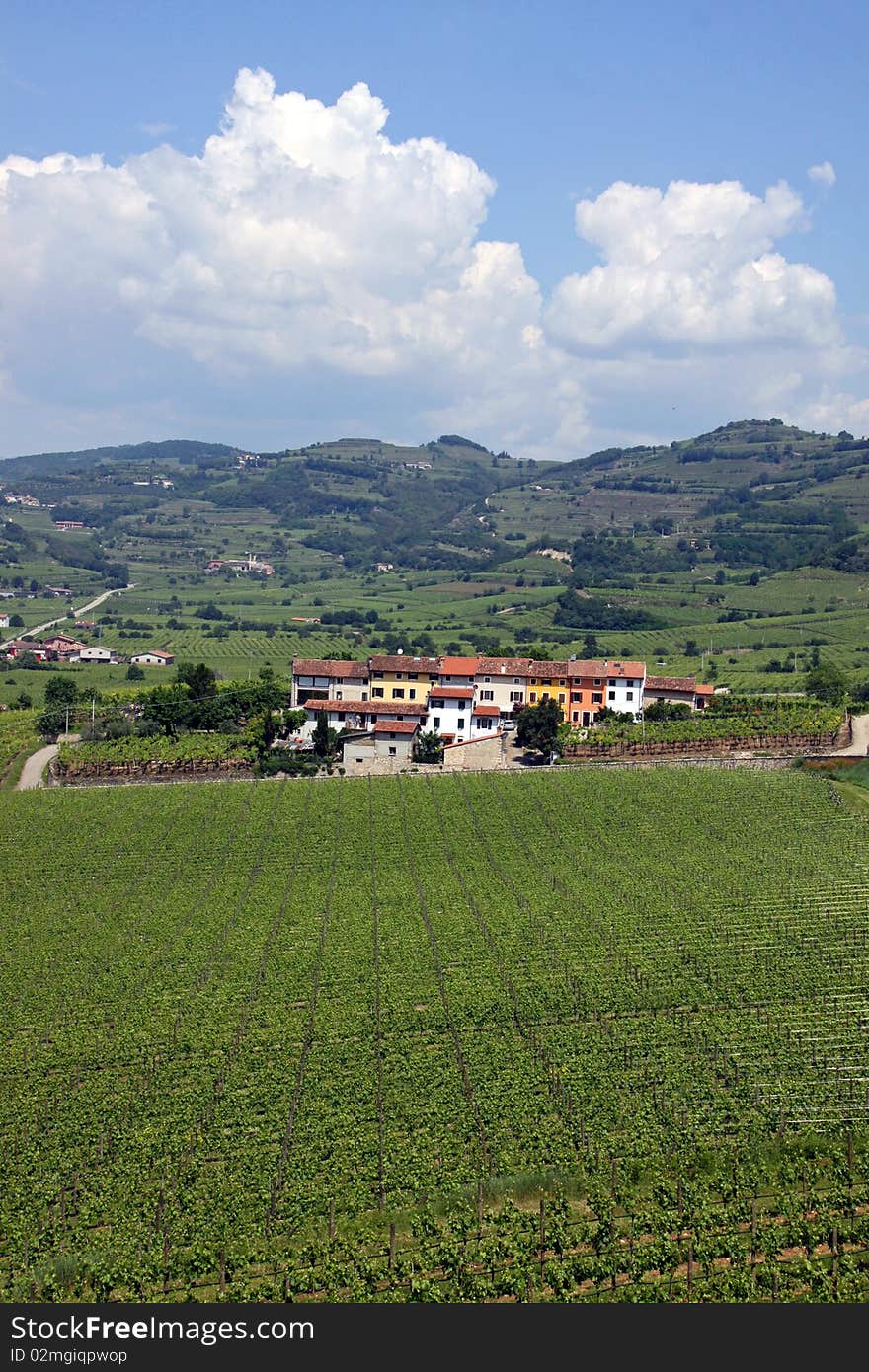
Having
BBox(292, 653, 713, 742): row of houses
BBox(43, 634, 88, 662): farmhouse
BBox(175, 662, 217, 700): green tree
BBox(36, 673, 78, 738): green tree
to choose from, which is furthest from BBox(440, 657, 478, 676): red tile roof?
BBox(43, 634, 88, 662): farmhouse

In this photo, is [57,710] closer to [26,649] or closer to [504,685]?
→ [504,685]

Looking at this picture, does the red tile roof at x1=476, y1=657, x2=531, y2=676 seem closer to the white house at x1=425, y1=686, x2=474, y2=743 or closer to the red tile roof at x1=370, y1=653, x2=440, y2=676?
the red tile roof at x1=370, y1=653, x2=440, y2=676

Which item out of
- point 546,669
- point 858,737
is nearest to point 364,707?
point 546,669

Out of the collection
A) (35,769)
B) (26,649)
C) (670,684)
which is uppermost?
(26,649)

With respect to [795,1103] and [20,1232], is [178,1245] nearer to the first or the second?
[20,1232]

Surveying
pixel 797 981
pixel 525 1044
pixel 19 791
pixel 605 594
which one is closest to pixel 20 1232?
pixel 525 1044

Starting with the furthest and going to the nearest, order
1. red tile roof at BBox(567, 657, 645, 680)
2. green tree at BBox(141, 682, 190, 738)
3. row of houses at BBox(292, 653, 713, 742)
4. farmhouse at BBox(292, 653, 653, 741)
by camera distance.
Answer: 1. farmhouse at BBox(292, 653, 653, 741)
2. red tile roof at BBox(567, 657, 645, 680)
3. row of houses at BBox(292, 653, 713, 742)
4. green tree at BBox(141, 682, 190, 738)

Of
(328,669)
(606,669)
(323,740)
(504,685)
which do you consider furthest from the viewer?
(504,685)
